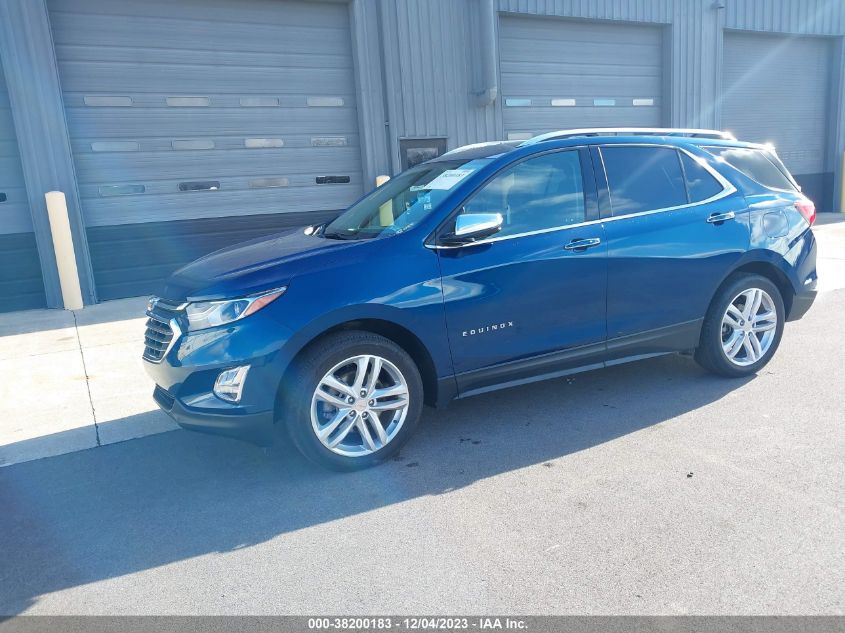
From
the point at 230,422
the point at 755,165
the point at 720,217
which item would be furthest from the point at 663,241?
the point at 230,422

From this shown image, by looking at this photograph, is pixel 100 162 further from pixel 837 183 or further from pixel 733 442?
pixel 837 183

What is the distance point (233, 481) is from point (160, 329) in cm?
95

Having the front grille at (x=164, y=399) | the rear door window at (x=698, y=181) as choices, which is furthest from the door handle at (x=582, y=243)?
the front grille at (x=164, y=399)

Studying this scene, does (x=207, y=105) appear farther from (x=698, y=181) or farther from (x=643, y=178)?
(x=698, y=181)

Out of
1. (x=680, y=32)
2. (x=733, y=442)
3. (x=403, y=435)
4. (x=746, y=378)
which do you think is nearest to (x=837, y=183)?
(x=680, y=32)

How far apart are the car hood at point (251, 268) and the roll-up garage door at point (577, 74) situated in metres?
8.41

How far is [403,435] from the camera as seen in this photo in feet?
12.4

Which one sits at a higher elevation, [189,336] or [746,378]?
[189,336]

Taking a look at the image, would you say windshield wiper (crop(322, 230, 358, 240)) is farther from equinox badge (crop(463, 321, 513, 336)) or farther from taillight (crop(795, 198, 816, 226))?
taillight (crop(795, 198, 816, 226))

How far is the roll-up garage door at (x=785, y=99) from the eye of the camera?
14.4 metres

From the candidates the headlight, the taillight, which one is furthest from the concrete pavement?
the taillight

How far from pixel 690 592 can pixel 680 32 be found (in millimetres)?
12933

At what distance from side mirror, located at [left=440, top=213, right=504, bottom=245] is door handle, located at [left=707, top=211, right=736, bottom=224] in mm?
1741

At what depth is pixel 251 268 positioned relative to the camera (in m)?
3.61
